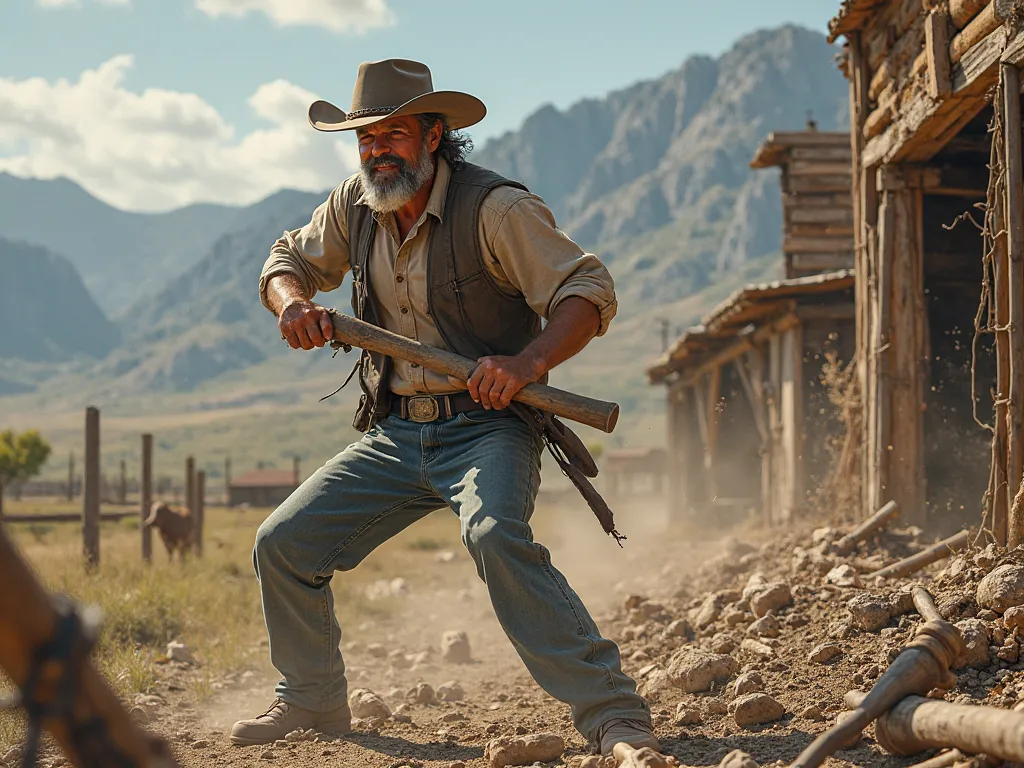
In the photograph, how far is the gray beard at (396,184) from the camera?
360 cm

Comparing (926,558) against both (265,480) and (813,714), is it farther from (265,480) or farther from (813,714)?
(265,480)

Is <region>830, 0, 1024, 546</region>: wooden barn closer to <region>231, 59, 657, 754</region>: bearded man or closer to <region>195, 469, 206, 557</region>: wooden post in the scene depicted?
<region>231, 59, 657, 754</region>: bearded man

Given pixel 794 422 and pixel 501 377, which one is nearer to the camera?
pixel 501 377

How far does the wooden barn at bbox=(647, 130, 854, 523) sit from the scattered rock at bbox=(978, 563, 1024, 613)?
13.3 ft

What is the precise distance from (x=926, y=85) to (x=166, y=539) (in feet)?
31.5

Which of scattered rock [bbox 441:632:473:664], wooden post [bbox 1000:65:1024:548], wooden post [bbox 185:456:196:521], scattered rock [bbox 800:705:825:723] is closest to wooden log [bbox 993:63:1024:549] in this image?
wooden post [bbox 1000:65:1024:548]

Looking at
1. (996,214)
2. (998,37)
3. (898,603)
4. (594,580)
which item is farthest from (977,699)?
(594,580)

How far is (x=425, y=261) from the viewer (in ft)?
11.9

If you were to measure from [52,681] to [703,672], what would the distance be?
3.03 metres

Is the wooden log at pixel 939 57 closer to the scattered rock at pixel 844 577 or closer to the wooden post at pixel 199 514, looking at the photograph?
the scattered rock at pixel 844 577

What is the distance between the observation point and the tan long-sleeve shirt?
3.46m

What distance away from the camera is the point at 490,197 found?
357cm

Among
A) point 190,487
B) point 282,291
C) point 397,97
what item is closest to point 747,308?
point 397,97

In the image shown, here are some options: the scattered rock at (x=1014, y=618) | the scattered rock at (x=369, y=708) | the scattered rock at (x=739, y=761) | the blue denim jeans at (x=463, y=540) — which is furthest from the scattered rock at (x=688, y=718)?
the scattered rock at (x=369, y=708)
